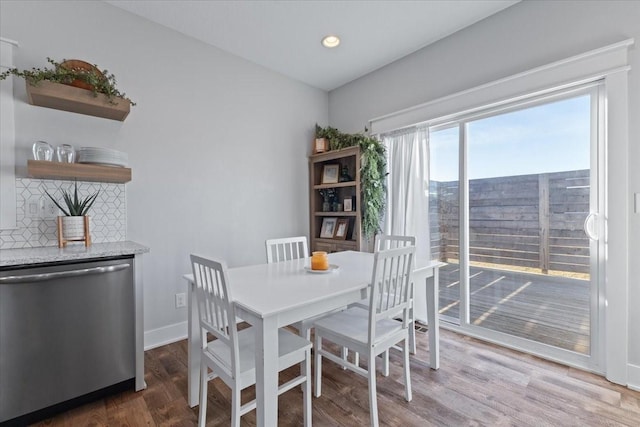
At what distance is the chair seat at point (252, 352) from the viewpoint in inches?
54.1

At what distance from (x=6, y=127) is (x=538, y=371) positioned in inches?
159

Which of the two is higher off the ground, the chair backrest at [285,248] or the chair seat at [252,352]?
the chair backrest at [285,248]

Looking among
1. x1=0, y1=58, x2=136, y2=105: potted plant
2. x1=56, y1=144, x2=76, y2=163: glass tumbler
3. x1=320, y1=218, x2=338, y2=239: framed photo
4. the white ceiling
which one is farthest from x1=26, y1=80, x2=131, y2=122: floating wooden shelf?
x1=320, y1=218, x2=338, y2=239: framed photo

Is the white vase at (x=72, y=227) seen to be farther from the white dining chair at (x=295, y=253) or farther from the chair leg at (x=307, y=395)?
the chair leg at (x=307, y=395)

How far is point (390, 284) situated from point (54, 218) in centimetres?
239

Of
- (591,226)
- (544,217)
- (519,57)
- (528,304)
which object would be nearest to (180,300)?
(528,304)

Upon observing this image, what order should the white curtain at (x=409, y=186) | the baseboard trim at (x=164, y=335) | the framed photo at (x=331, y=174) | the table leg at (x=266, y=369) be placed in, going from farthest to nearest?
1. the framed photo at (x=331, y=174)
2. the white curtain at (x=409, y=186)
3. the baseboard trim at (x=164, y=335)
4. the table leg at (x=266, y=369)

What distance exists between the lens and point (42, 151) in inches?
77.6

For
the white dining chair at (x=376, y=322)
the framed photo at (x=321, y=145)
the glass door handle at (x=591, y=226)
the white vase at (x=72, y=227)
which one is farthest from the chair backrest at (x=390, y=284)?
the framed photo at (x=321, y=145)

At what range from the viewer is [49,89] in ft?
6.21

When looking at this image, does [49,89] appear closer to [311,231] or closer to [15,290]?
[15,290]

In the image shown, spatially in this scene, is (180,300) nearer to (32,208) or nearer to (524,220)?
(32,208)

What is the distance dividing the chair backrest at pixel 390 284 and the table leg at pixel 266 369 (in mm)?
595

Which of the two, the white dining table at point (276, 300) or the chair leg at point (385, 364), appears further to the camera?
the chair leg at point (385, 364)
